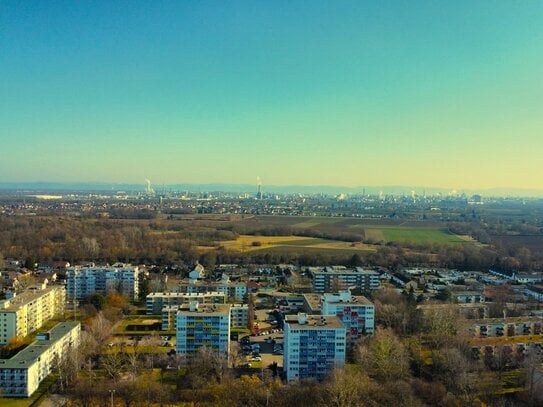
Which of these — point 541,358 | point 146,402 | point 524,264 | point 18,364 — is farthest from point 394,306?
point 524,264

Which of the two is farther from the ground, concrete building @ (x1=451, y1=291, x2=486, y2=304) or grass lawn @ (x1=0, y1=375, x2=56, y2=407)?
concrete building @ (x1=451, y1=291, x2=486, y2=304)

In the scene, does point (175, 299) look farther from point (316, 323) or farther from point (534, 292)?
point (534, 292)

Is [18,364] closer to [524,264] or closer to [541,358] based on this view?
[541,358]

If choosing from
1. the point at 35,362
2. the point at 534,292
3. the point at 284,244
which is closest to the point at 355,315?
the point at 35,362

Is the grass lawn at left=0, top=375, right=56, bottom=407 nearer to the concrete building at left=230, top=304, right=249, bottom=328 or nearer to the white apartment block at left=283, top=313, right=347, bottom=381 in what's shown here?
the white apartment block at left=283, top=313, right=347, bottom=381

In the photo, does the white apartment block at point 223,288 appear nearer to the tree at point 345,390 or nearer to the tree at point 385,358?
the tree at point 385,358

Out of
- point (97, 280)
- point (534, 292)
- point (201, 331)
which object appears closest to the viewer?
point (201, 331)

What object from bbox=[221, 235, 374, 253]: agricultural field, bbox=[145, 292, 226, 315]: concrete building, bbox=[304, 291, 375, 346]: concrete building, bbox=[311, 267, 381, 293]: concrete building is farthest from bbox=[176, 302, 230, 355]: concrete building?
bbox=[221, 235, 374, 253]: agricultural field
